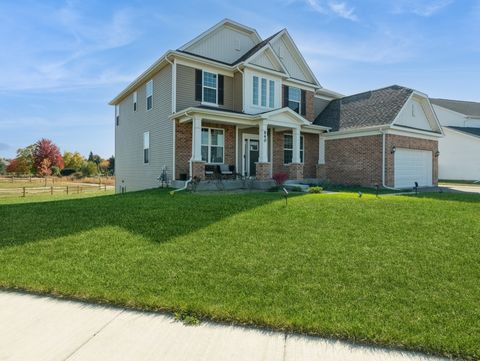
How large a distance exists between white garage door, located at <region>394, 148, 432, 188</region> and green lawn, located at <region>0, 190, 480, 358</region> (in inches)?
358

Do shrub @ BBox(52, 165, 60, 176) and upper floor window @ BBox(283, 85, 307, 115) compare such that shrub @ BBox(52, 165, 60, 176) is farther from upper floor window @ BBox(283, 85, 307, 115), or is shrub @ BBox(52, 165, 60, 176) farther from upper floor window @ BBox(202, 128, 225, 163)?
upper floor window @ BBox(283, 85, 307, 115)

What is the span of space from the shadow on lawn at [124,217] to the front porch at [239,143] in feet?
14.6

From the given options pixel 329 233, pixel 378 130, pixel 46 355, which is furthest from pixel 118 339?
pixel 378 130

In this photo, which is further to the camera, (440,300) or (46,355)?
(440,300)

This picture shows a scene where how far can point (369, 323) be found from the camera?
325 centimetres

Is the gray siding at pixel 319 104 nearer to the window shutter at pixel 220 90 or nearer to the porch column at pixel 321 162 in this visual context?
the porch column at pixel 321 162

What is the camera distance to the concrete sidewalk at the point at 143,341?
2783 millimetres

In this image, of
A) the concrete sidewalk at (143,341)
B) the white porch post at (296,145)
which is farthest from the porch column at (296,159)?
the concrete sidewalk at (143,341)

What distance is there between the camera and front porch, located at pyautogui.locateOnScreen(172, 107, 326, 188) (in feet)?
43.8

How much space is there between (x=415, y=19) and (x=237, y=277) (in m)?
10.7

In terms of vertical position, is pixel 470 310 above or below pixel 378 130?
below

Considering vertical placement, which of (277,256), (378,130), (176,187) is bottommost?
(277,256)

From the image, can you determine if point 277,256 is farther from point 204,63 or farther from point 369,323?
point 204,63

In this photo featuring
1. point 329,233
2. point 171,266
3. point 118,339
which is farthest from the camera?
point 329,233
